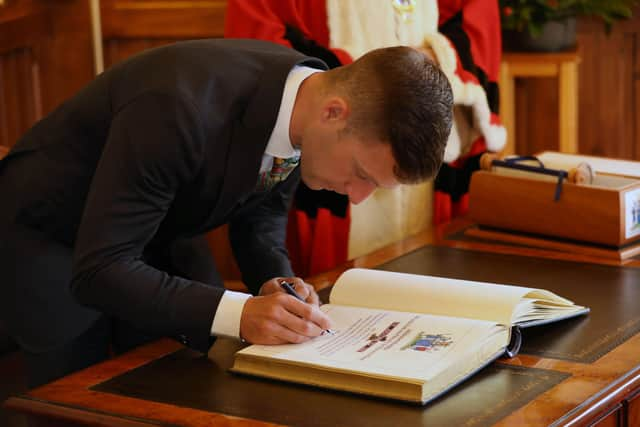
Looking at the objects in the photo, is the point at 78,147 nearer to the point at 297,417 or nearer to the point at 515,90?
the point at 297,417

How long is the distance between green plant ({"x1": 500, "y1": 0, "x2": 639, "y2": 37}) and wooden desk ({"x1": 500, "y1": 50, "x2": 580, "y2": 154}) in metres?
0.14

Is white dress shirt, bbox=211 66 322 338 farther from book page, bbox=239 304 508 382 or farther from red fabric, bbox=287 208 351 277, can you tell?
red fabric, bbox=287 208 351 277

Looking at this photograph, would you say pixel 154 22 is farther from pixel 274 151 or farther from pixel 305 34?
pixel 274 151

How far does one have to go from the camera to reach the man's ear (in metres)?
1.66

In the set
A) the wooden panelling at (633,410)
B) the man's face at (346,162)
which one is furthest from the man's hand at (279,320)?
the wooden panelling at (633,410)

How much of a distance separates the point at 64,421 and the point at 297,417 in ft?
1.16

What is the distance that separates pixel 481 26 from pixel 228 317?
1.57 metres

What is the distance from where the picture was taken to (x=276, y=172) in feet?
6.25

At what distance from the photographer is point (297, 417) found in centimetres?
143

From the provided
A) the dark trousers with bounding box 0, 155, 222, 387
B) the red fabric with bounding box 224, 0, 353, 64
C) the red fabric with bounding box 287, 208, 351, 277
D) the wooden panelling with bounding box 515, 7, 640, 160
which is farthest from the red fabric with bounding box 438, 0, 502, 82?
the wooden panelling with bounding box 515, 7, 640, 160

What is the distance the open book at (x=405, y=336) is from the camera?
150cm

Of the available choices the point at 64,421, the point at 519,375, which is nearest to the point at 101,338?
the point at 64,421

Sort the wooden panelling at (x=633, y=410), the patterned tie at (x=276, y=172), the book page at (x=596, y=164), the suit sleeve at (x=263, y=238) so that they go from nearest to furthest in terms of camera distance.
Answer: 1. the wooden panelling at (x=633, y=410)
2. the patterned tie at (x=276, y=172)
3. the suit sleeve at (x=263, y=238)
4. the book page at (x=596, y=164)

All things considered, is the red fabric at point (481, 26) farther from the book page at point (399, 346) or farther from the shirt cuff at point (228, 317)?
the shirt cuff at point (228, 317)
